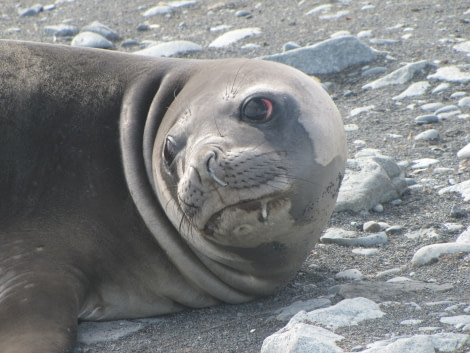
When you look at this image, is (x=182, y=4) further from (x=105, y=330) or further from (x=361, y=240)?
(x=105, y=330)

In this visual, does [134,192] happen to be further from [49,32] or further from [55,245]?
[49,32]

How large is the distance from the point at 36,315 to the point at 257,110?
1.31 metres

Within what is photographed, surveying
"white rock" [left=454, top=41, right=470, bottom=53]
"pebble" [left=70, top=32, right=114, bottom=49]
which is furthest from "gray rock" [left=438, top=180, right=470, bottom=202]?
"pebble" [left=70, top=32, right=114, bottom=49]

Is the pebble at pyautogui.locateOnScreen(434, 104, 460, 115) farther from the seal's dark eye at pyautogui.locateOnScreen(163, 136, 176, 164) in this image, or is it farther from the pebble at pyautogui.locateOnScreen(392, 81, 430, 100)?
the seal's dark eye at pyautogui.locateOnScreen(163, 136, 176, 164)

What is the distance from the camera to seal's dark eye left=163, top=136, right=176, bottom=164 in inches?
151

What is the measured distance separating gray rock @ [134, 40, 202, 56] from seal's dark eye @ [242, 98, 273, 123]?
4.47 metres

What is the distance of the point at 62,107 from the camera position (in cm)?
421

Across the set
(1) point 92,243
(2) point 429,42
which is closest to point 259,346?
(1) point 92,243

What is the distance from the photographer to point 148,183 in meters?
4.12

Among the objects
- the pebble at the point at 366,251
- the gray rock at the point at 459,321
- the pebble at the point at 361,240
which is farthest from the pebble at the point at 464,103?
the gray rock at the point at 459,321

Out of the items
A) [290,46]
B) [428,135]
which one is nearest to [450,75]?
[428,135]

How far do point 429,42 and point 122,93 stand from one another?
398 cm

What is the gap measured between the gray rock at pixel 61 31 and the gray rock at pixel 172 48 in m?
1.32

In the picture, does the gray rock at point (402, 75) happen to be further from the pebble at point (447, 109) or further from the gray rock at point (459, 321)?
the gray rock at point (459, 321)
